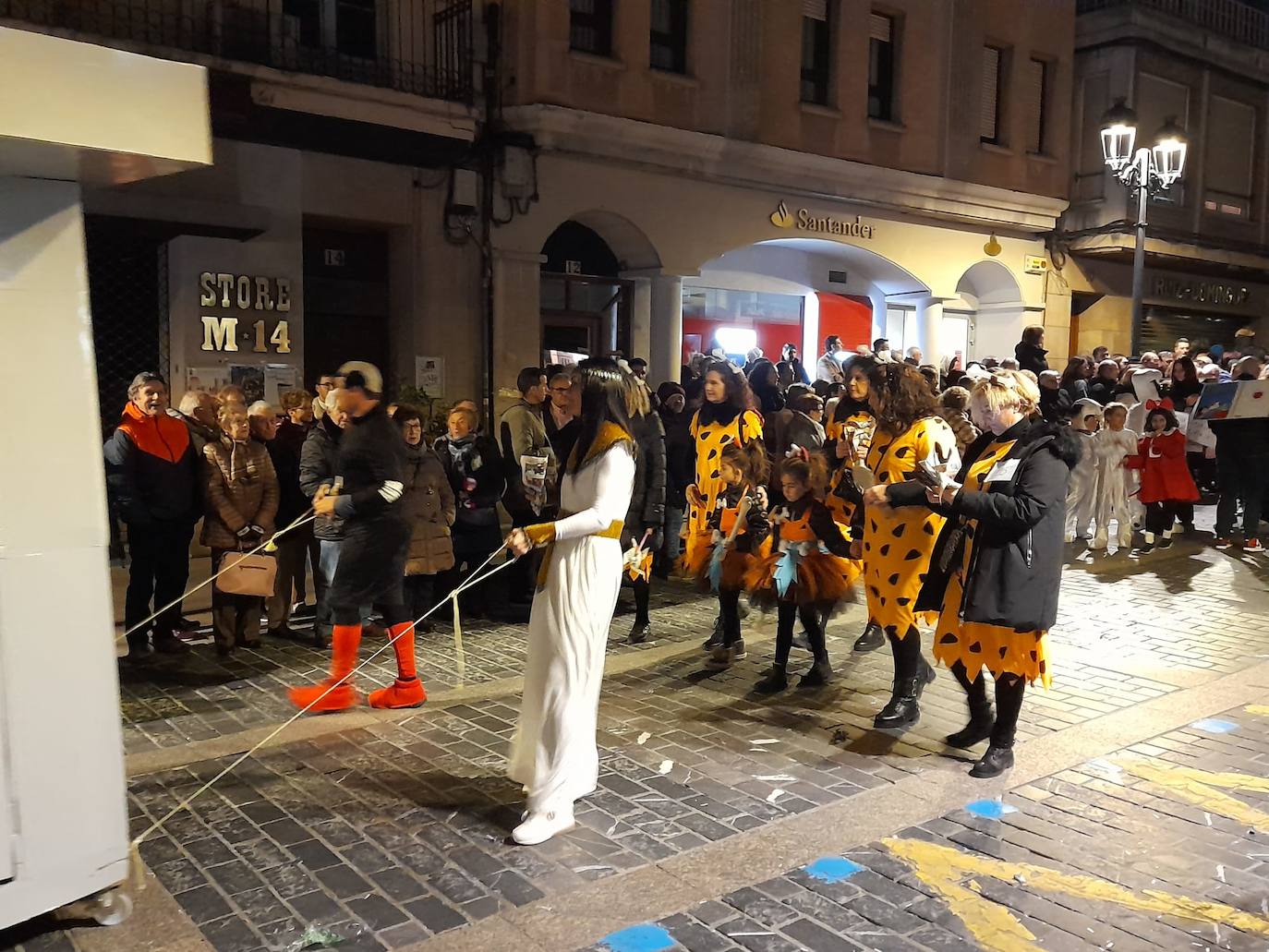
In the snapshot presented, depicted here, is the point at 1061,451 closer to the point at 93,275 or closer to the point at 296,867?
the point at 296,867

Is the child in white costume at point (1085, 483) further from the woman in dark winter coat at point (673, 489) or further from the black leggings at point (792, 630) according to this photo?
the black leggings at point (792, 630)

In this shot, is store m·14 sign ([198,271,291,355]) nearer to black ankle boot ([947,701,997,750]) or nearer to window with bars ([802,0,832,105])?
window with bars ([802,0,832,105])

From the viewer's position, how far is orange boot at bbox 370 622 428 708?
248 inches

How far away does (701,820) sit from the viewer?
4836 millimetres

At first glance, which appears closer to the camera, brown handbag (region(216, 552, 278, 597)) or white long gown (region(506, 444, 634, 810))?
white long gown (region(506, 444, 634, 810))

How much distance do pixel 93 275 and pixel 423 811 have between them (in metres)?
9.25

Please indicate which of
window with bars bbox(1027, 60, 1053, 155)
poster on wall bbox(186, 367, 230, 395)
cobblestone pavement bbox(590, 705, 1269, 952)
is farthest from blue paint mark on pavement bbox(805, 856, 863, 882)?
window with bars bbox(1027, 60, 1053, 155)

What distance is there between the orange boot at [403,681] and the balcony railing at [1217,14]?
21.6 metres

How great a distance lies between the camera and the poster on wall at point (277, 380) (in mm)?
12742

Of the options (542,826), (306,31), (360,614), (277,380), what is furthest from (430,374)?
(542,826)

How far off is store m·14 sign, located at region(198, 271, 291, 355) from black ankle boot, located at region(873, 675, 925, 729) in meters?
9.10

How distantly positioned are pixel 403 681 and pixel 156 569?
2236 mm

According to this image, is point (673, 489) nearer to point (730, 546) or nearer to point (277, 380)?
point (730, 546)

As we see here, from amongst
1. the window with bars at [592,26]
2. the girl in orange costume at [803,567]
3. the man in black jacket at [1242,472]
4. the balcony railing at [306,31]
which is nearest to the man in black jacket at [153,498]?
the girl in orange costume at [803,567]
